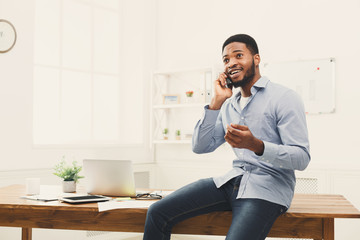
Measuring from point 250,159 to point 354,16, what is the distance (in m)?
2.26

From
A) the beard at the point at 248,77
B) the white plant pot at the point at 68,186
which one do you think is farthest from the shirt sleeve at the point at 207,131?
the white plant pot at the point at 68,186

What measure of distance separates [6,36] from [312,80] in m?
2.59

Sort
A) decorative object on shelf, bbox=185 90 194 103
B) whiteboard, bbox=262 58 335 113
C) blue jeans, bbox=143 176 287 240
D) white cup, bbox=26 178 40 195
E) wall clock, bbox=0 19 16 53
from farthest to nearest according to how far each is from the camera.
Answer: decorative object on shelf, bbox=185 90 194 103, whiteboard, bbox=262 58 335 113, wall clock, bbox=0 19 16 53, white cup, bbox=26 178 40 195, blue jeans, bbox=143 176 287 240

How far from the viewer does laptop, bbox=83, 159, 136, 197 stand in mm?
2439

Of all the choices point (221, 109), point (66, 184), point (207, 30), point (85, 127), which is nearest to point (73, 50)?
point (85, 127)

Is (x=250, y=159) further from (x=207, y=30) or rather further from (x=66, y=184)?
(x=207, y=30)

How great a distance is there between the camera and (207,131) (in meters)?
2.14

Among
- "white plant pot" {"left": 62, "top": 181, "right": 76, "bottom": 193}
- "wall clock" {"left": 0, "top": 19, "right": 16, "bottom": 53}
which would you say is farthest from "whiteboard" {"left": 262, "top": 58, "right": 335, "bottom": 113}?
"wall clock" {"left": 0, "top": 19, "right": 16, "bottom": 53}

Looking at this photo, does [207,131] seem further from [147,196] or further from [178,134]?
[178,134]

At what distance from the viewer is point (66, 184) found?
270cm

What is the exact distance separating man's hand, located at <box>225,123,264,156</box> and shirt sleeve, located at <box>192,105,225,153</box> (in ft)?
1.37

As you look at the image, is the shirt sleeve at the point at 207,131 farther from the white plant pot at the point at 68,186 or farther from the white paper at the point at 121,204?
the white plant pot at the point at 68,186

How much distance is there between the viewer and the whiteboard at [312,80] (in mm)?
3625

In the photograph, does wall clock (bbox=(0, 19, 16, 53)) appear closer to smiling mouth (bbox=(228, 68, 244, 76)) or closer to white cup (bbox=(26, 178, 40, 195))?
white cup (bbox=(26, 178, 40, 195))
